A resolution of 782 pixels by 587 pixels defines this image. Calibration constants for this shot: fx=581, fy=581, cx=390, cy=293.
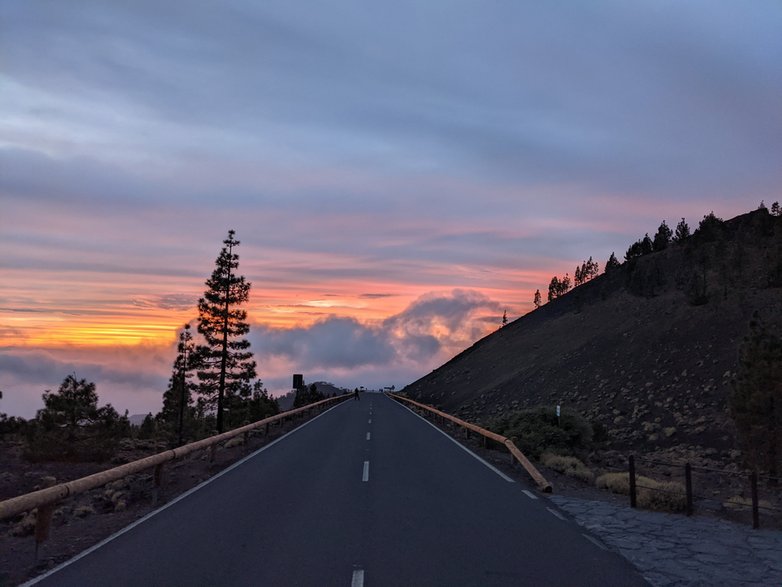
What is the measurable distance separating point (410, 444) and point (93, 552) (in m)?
14.6

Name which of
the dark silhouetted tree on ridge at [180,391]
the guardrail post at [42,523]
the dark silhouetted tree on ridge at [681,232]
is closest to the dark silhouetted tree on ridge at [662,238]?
the dark silhouetted tree on ridge at [681,232]

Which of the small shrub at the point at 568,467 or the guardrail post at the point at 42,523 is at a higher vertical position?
the guardrail post at the point at 42,523

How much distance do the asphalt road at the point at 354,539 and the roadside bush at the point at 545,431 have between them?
725 centimetres

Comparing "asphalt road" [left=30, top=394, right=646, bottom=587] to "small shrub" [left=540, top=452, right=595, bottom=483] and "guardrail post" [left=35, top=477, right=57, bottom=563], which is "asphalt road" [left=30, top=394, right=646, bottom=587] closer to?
"guardrail post" [left=35, top=477, right=57, bottom=563]

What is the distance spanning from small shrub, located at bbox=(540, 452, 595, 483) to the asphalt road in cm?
277

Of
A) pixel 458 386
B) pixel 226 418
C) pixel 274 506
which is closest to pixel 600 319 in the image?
pixel 458 386

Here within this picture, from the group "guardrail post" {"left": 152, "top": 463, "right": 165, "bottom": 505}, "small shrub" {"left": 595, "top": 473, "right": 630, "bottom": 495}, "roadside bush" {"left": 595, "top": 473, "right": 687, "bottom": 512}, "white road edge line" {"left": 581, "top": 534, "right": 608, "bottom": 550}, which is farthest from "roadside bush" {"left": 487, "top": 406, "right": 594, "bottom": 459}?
"guardrail post" {"left": 152, "top": 463, "right": 165, "bottom": 505}

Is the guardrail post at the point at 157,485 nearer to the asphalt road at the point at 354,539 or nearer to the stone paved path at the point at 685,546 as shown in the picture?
the asphalt road at the point at 354,539

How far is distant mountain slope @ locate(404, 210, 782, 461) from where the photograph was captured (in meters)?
41.6

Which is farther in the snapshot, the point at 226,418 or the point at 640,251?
the point at 640,251

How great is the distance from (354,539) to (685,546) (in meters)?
4.69

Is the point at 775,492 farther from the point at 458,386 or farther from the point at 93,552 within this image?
the point at 458,386

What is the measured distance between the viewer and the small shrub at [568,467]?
50.3 ft

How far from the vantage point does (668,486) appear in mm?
12953
